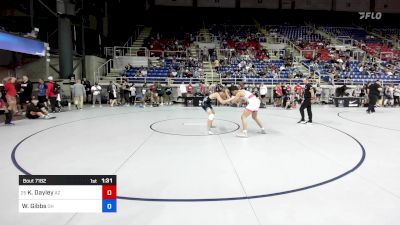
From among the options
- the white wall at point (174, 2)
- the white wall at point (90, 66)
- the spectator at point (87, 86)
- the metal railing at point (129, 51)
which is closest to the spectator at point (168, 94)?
the spectator at point (87, 86)

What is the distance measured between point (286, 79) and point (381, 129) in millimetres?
11171

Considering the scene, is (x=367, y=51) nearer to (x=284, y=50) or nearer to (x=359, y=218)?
(x=284, y=50)

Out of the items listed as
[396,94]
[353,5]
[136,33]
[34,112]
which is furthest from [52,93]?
[353,5]

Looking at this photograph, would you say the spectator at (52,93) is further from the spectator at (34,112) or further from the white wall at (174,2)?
the white wall at (174,2)

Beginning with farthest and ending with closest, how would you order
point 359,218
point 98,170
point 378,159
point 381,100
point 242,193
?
1. point 381,100
2. point 378,159
3. point 98,170
4. point 242,193
5. point 359,218

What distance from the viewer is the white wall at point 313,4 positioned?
3294 centimetres

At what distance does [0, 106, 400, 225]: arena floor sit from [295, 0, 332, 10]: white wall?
2737cm

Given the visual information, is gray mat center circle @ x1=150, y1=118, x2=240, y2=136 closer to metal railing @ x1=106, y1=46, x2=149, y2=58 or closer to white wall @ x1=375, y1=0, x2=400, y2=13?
metal railing @ x1=106, y1=46, x2=149, y2=58

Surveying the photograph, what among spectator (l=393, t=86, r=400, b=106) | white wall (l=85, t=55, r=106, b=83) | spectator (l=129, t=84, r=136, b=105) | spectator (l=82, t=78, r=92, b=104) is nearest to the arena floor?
spectator (l=129, t=84, r=136, b=105)

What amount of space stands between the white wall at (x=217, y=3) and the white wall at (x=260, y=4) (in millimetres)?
1178

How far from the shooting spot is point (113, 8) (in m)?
27.2

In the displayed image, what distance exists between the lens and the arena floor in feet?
11.1

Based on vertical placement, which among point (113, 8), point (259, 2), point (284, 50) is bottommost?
point (284, 50)

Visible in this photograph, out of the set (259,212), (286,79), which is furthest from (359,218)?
(286,79)
